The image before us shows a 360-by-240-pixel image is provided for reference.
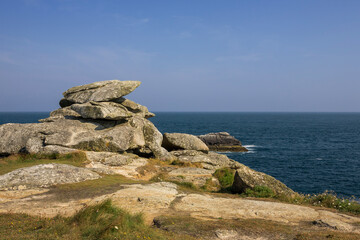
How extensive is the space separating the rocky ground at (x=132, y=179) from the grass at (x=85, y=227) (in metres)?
0.96

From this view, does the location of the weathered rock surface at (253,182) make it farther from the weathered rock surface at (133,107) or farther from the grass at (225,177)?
the weathered rock surface at (133,107)

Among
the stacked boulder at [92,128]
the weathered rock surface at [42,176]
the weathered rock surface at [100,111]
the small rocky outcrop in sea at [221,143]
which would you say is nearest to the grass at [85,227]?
the weathered rock surface at [42,176]

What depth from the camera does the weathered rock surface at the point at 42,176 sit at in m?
15.2

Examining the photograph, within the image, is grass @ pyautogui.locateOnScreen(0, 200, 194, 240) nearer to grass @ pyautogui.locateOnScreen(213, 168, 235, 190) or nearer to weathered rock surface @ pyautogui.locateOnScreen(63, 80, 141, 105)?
grass @ pyautogui.locateOnScreen(213, 168, 235, 190)

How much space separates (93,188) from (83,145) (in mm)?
10705

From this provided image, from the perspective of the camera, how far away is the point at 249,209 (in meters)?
13.0

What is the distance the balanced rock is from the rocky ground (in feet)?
0.37

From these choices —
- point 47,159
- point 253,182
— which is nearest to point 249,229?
point 253,182

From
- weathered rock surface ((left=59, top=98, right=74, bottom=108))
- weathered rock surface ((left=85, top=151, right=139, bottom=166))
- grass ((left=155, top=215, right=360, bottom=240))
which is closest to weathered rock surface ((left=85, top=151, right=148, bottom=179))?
weathered rock surface ((left=85, top=151, right=139, bottom=166))

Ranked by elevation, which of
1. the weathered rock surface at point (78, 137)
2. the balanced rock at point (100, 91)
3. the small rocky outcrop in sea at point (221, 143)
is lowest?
the small rocky outcrop in sea at point (221, 143)

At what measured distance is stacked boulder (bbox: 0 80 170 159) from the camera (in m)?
24.6

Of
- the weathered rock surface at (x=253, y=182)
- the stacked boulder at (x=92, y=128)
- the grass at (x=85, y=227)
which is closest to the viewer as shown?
the grass at (x=85, y=227)

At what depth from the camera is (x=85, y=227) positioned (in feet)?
30.5

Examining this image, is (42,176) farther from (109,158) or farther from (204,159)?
(204,159)
